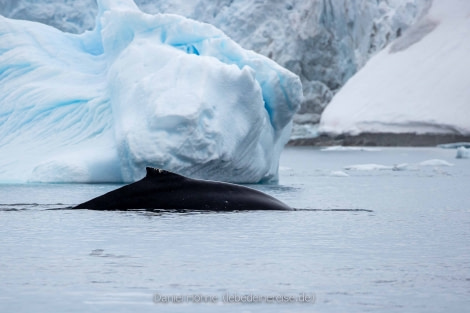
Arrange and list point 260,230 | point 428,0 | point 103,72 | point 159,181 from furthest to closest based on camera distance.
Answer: point 428,0 → point 103,72 → point 159,181 → point 260,230

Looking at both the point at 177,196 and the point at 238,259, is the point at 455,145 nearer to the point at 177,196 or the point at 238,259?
the point at 177,196

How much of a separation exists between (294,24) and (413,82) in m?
6.47

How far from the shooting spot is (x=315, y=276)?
5.80m

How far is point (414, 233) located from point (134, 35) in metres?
10.4

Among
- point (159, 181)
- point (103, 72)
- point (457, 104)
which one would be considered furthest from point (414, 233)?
point (457, 104)

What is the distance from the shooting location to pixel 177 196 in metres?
9.49

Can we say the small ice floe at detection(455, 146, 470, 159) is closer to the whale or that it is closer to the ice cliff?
the ice cliff

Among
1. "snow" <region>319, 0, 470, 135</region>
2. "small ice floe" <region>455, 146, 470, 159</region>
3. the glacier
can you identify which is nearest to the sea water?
the glacier

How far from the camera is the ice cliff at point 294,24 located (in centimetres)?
4650

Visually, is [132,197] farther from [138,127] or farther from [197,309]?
[138,127]

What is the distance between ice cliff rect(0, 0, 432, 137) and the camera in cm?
4650

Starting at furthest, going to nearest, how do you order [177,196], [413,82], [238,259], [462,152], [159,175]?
[413,82]
[462,152]
[177,196]
[159,175]
[238,259]

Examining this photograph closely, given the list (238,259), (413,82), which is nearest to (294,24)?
(413,82)

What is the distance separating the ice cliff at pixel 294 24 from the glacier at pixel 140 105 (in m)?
27.2
